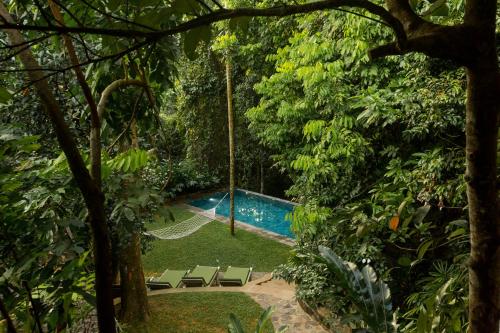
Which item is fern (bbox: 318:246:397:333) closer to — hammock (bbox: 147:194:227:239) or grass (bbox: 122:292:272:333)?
grass (bbox: 122:292:272:333)

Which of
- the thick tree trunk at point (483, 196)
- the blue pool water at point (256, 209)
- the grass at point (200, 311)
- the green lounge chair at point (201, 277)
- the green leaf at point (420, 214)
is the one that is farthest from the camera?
the blue pool water at point (256, 209)

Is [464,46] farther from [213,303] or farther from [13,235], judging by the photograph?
[213,303]

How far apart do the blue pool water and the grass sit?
3.90 meters

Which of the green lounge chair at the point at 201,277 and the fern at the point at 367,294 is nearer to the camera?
the fern at the point at 367,294

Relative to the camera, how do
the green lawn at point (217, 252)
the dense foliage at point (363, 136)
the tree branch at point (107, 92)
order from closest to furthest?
the tree branch at point (107, 92)
the dense foliage at point (363, 136)
the green lawn at point (217, 252)

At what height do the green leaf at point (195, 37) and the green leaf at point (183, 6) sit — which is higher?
the green leaf at point (183, 6)

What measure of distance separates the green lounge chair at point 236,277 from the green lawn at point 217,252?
54 cm

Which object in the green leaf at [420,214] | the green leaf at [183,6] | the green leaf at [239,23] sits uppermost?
the green leaf at [239,23]

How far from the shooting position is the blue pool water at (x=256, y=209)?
10562mm

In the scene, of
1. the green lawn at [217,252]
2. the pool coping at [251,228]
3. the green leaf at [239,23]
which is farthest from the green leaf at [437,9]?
the pool coping at [251,228]

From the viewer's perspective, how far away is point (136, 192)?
1.74 meters

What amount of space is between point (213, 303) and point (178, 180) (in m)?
6.78

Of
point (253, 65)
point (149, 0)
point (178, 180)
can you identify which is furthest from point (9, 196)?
point (178, 180)

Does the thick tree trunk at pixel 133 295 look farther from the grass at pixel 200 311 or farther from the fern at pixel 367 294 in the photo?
the fern at pixel 367 294
